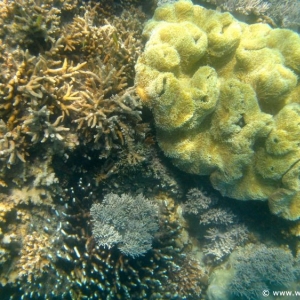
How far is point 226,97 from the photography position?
4.01 meters

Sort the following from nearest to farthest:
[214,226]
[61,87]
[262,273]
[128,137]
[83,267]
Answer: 1. [61,87]
2. [128,137]
3. [83,267]
4. [262,273]
5. [214,226]

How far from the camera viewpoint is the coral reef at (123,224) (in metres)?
3.94

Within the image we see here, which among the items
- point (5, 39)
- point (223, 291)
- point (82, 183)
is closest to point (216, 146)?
point (82, 183)

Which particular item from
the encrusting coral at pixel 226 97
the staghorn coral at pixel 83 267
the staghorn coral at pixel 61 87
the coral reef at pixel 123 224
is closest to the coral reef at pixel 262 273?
the encrusting coral at pixel 226 97

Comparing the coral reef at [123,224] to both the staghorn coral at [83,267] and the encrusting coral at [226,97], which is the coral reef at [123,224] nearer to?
the staghorn coral at [83,267]

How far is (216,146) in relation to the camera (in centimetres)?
425

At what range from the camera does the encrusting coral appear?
12.2 feet

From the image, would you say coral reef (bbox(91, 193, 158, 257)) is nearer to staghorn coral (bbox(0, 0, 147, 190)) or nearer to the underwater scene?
the underwater scene

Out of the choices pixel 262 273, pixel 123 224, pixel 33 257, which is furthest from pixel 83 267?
pixel 262 273

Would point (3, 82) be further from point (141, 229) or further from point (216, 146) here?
point (216, 146)

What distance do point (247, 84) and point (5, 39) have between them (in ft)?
11.4

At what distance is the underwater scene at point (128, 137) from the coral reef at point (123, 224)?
0.02 metres

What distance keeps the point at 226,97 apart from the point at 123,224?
246 centimetres

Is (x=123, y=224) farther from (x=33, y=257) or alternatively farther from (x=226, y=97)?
(x=226, y=97)
